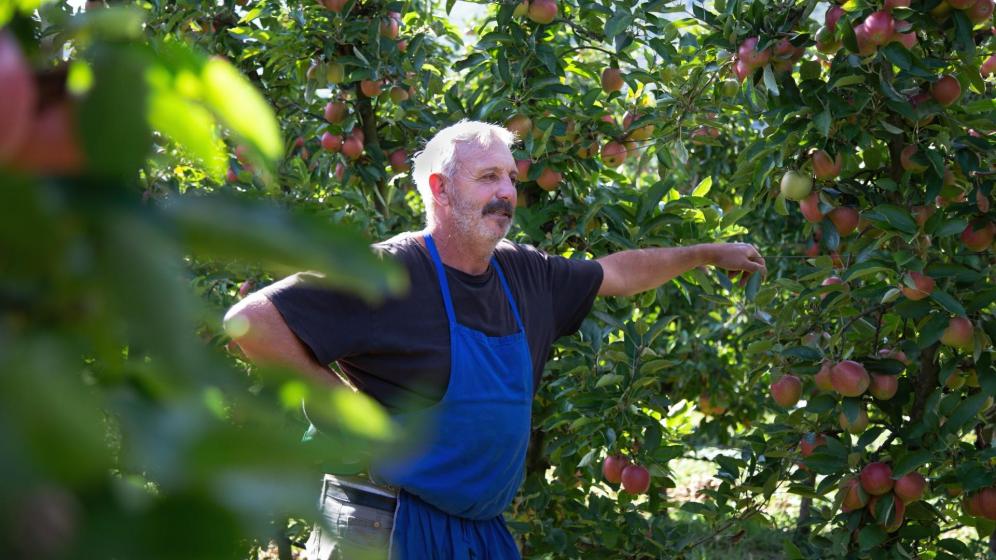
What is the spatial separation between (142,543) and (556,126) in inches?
97.2

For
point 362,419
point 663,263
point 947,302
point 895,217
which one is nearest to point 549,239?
point 663,263

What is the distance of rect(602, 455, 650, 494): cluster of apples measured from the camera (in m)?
2.45

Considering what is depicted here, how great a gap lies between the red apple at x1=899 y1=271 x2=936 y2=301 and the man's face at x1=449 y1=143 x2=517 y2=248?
77 centimetres

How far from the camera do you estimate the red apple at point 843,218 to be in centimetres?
232

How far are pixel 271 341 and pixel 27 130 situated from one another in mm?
1565

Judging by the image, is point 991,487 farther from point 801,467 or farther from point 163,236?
point 163,236

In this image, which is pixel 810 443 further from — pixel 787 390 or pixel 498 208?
pixel 498 208

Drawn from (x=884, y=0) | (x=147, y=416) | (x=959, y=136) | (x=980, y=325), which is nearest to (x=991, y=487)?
(x=980, y=325)

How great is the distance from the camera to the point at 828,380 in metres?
2.20

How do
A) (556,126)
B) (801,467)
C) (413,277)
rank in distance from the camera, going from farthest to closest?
(556,126) → (801,467) → (413,277)

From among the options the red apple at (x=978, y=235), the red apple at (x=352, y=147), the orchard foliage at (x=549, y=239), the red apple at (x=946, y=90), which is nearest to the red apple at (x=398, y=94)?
the orchard foliage at (x=549, y=239)

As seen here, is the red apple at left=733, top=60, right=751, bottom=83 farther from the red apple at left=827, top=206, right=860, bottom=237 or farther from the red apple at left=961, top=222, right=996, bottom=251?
the red apple at left=961, top=222, right=996, bottom=251

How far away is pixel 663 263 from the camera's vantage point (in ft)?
7.63

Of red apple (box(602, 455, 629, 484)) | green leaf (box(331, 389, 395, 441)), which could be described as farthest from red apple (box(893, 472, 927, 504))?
green leaf (box(331, 389, 395, 441))
